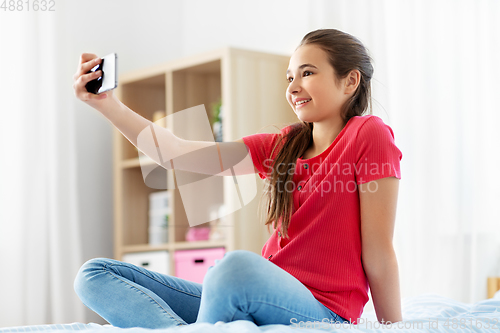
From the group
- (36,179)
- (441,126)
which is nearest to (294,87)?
(441,126)

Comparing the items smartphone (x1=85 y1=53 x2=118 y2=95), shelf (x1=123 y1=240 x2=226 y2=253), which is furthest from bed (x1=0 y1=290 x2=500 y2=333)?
shelf (x1=123 y1=240 x2=226 y2=253)

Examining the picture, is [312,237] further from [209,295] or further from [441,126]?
[441,126]

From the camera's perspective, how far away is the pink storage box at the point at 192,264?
246 cm

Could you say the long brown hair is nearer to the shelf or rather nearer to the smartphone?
the smartphone

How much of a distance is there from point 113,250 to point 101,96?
1941mm

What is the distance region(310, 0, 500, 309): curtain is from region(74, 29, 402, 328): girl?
0.87 m

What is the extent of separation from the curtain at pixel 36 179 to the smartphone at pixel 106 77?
1.54 metres

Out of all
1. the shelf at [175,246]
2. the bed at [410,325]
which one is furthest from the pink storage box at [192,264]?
the bed at [410,325]

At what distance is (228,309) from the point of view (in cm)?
85

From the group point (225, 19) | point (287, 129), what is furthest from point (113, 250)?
point (287, 129)

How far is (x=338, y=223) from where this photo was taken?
3.33 feet

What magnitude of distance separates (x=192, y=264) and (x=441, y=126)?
1.27 m

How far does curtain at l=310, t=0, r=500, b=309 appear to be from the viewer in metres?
1.96

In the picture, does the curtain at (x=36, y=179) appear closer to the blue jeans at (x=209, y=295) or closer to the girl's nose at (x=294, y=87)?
the blue jeans at (x=209, y=295)
